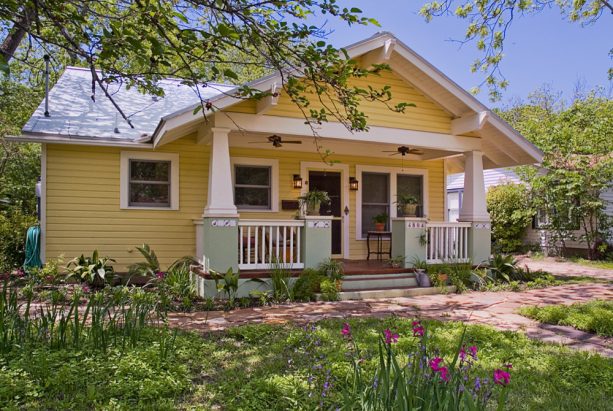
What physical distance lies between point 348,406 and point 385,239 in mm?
8770

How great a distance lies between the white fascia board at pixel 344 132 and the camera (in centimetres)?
755

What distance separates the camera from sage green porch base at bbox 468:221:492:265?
931cm

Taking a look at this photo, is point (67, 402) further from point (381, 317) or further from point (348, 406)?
point (381, 317)

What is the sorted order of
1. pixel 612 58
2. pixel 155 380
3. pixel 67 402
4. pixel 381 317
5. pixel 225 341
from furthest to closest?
pixel 612 58, pixel 381 317, pixel 225 341, pixel 155 380, pixel 67 402

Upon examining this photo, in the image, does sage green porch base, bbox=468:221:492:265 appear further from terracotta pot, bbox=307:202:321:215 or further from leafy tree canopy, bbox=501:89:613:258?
leafy tree canopy, bbox=501:89:613:258

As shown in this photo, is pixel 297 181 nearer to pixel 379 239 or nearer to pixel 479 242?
pixel 379 239

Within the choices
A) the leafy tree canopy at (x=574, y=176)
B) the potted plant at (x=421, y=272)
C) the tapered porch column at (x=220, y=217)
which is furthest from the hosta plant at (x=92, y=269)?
the leafy tree canopy at (x=574, y=176)

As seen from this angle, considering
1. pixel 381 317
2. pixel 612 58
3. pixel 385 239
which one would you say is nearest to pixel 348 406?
pixel 381 317

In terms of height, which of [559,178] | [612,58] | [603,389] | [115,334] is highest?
[612,58]

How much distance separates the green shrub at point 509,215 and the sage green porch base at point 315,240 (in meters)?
10.4

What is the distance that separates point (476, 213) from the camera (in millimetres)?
9344

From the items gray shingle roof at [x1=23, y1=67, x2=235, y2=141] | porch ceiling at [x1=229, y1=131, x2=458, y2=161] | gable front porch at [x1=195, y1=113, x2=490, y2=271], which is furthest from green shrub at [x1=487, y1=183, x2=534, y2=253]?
gray shingle roof at [x1=23, y1=67, x2=235, y2=141]

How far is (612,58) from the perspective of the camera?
9.91 metres

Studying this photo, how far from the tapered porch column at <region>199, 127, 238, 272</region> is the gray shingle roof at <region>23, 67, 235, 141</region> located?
1016 millimetres
